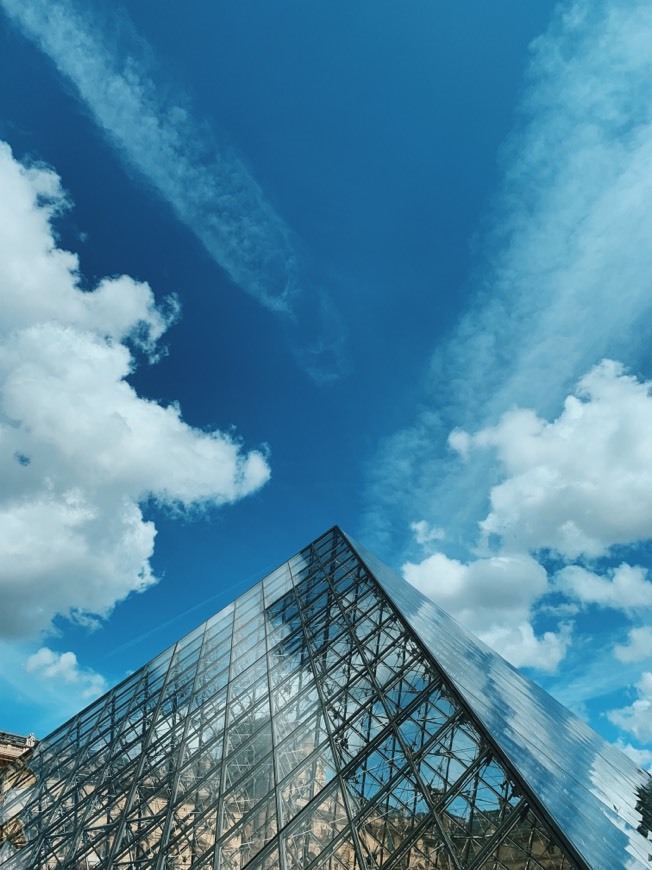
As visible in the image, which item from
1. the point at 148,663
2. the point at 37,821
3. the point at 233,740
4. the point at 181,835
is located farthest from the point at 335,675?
the point at 148,663

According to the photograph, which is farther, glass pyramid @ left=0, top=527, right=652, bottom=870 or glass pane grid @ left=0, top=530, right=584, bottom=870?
glass pane grid @ left=0, top=530, right=584, bottom=870

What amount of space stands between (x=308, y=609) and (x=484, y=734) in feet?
35.4

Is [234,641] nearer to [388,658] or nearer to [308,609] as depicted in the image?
[308,609]

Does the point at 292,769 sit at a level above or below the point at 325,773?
above

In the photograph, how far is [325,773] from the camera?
34.0 feet

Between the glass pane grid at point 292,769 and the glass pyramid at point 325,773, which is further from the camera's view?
the glass pane grid at point 292,769

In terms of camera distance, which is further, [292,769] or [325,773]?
[292,769]

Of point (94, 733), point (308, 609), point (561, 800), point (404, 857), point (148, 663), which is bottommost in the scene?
point (561, 800)

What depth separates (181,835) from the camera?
424 inches

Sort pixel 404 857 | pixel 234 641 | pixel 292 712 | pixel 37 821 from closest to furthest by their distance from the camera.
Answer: pixel 404 857 → pixel 292 712 → pixel 37 821 → pixel 234 641

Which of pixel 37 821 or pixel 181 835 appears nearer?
pixel 181 835

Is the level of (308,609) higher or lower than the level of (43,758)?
lower

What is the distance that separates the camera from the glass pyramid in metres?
8.29

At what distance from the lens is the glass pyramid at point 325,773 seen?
8.29 m
